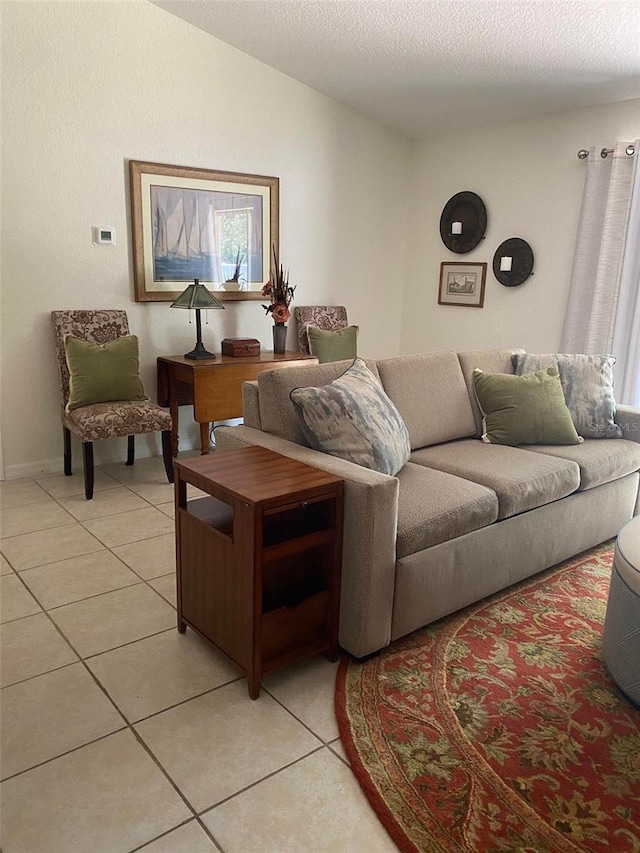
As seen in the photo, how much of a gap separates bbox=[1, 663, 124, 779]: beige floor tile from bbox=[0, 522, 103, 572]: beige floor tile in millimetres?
852

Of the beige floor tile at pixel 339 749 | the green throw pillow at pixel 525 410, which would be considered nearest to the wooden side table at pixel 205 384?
the green throw pillow at pixel 525 410

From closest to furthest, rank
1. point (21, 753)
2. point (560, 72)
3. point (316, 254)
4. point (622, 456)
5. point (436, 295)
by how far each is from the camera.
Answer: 1. point (21, 753)
2. point (622, 456)
3. point (560, 72)
4. point (316, 254)
5. point (436, 295)

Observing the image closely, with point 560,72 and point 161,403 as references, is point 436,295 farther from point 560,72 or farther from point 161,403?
point 161,403

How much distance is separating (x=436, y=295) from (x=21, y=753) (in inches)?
176

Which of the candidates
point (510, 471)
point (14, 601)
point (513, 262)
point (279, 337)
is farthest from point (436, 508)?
point (513, 262)

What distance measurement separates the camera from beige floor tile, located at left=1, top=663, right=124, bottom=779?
1.68 m

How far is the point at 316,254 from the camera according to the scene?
193 inches

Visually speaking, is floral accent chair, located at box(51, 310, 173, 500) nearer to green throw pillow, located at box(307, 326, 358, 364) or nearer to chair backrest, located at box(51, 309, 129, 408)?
chair backrest, located at box(51, 309, 129, 408)

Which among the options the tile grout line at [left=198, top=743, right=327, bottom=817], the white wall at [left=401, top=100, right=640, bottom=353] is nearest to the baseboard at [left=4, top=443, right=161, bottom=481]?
the tile grout line at [left=198, top=743, right=327, bottom=817]

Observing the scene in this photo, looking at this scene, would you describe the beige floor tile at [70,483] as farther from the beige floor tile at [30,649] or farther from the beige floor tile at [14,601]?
the beige floor tile at [30,649]

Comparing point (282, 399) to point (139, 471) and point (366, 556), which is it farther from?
point (139, 471)

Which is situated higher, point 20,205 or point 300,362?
point 20,205

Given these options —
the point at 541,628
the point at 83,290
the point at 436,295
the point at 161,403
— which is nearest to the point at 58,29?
the point at 83,290

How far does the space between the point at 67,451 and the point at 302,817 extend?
2.82 m
